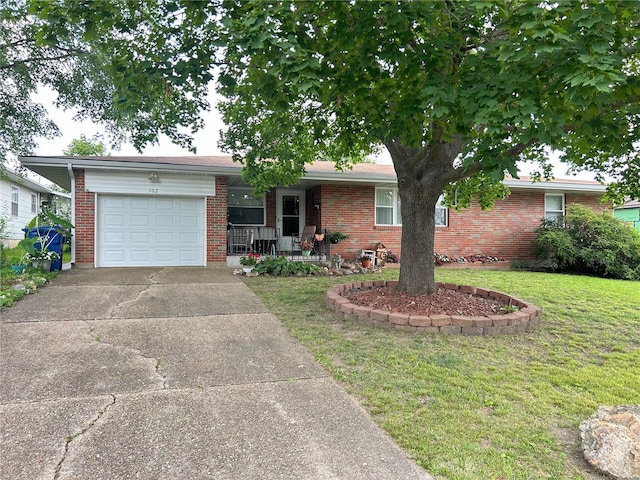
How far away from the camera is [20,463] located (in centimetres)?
207

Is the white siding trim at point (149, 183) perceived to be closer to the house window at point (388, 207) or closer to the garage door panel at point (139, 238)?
the garage door panel at point (139, 238)

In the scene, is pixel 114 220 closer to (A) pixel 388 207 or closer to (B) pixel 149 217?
(B) pixel 149 217

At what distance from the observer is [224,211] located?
35.3ft

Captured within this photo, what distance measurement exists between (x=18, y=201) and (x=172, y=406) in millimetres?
19093

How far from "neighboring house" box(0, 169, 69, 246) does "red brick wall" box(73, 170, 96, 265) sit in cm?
613

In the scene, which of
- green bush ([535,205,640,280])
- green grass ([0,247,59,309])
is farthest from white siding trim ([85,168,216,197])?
green bush ([535,205,640,280])

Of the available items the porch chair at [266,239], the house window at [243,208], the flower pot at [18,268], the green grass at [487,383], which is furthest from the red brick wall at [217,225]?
the green grass at [487,383]

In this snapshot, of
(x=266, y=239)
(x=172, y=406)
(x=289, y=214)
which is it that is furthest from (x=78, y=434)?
(x=289, y=214)

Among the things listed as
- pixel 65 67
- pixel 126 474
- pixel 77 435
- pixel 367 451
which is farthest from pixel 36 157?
pixel 367 451

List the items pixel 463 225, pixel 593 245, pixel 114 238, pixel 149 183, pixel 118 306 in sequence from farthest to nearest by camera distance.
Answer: pixel 463 225 → pixel 593 245 → pixel 149 183 → pixel 114 238 → pixel 118 306

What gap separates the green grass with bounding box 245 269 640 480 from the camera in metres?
2.29

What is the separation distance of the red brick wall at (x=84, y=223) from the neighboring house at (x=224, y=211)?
22 millimetres

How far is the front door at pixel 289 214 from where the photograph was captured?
1313cm

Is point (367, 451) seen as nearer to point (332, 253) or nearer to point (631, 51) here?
point (631, 51)
